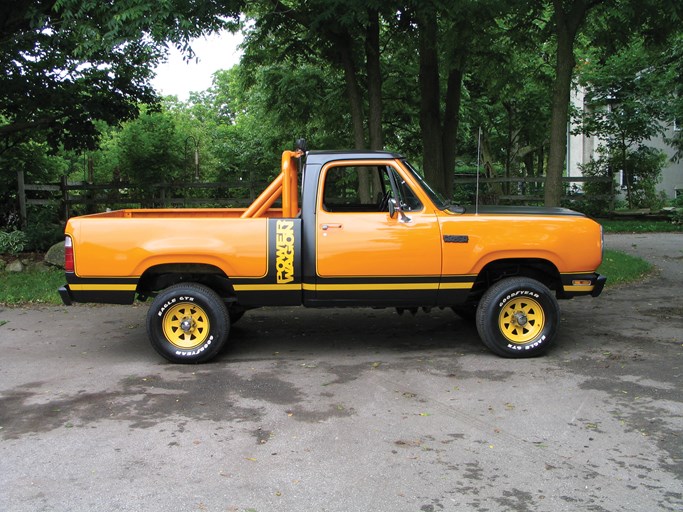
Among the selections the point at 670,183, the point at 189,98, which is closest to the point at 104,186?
the point at 670,183

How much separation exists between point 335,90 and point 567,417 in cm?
1442

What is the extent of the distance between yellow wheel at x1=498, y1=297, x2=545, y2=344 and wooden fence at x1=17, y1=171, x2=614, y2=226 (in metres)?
12.1

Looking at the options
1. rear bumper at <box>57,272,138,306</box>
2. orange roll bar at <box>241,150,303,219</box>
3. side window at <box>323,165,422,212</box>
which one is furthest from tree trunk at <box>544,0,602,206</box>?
rear bumper at <box>57,272,138,306</box>

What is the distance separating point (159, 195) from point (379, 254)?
49.8 feet

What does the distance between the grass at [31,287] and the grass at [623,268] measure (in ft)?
29.3

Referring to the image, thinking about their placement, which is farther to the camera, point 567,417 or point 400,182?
point 400,182

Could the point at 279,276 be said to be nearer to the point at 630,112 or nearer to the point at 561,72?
the point at 561,72

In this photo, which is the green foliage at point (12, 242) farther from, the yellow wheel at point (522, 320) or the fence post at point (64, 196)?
the yellow wheel at point (522, 320)

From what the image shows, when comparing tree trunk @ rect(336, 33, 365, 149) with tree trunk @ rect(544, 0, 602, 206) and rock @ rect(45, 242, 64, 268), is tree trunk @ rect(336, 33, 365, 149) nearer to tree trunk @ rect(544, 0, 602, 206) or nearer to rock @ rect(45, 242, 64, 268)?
tree trunk @ rect(544, 0, 602, 206)

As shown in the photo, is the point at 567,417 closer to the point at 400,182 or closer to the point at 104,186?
the point at 400,182

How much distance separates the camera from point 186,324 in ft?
23.0

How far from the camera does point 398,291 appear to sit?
→ 7.06 metres

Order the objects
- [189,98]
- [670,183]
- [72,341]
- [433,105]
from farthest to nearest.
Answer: [189,98]
[670,183]
[433,105]
[72,341]

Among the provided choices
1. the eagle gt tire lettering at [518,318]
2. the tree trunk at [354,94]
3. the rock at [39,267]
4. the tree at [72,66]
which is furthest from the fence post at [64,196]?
the eagle gt tire lettering at [518,318]
